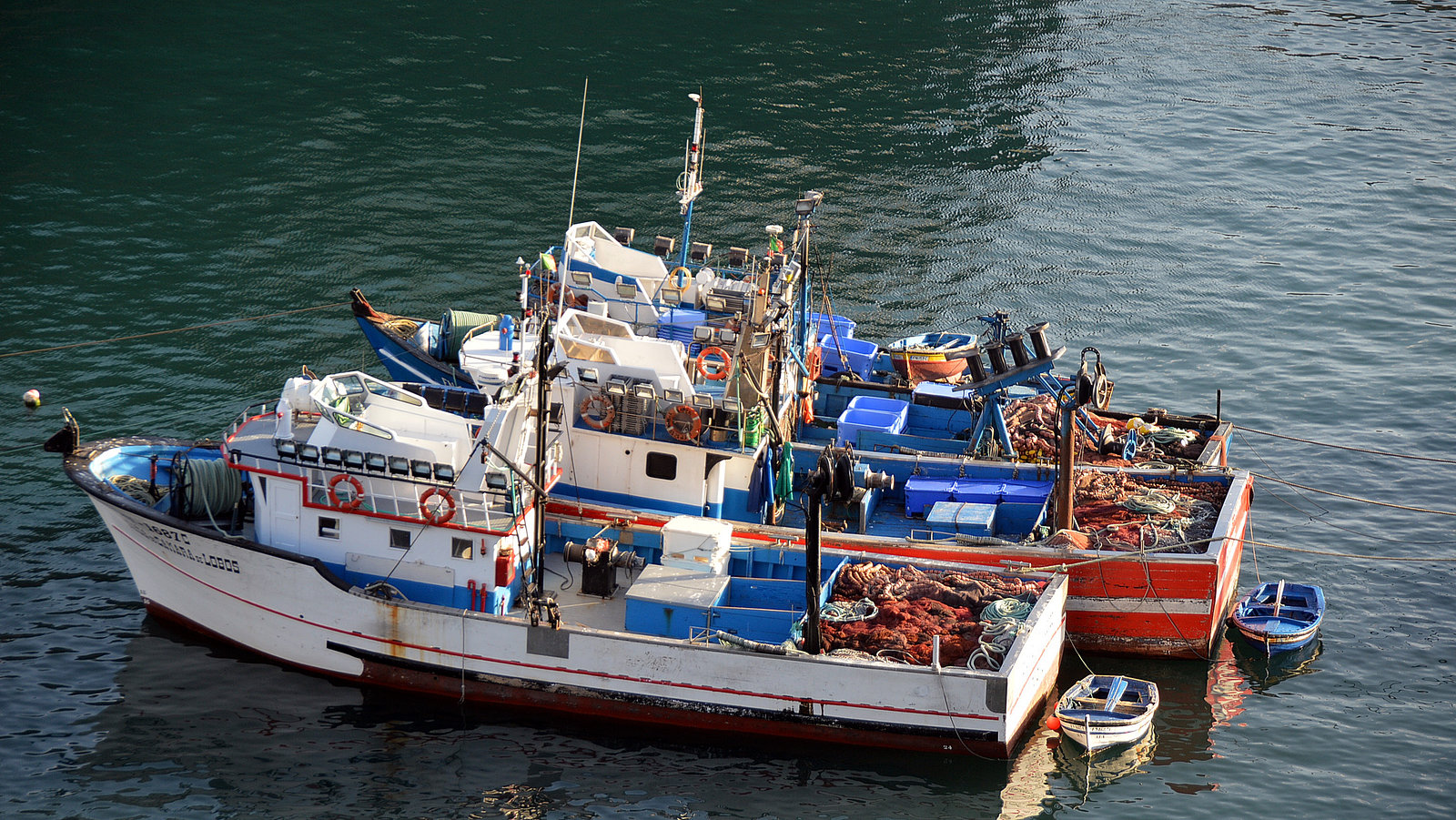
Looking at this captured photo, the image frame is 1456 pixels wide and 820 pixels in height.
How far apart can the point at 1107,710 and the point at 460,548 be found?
13.1 metres

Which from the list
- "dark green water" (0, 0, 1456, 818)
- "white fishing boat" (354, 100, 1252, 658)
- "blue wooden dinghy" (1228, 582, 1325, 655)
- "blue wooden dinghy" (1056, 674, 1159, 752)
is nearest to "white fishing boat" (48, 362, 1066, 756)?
"blue wooden dinghy" (1056, 674, 1159, 752)

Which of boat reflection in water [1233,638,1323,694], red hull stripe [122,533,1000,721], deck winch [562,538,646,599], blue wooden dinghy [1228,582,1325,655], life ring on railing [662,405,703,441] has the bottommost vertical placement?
boat reflection in water [1233,638,1323,694]

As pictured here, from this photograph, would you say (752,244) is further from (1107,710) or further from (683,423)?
(1107,710)

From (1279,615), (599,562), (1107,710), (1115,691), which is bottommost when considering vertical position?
(1107,710)

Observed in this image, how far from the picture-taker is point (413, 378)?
121 ft

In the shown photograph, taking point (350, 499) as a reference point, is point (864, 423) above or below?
below

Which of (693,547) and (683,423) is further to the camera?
(683,423)

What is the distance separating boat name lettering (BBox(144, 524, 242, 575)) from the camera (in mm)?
27125

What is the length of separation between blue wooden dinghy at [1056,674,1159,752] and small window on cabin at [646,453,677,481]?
30.5 feet

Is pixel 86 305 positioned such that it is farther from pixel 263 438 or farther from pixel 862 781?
pixel 862 781

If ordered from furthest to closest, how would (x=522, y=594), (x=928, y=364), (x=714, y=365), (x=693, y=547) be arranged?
1. (x=928, y=364)
2. (x=714, y=365)
3. (x=522, y=594)
4. (x=693, y=547)

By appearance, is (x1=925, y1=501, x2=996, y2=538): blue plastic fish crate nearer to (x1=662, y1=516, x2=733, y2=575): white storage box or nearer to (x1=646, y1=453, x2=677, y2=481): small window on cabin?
(x1=662, y1=516, x2=733, y2=575): white storage box

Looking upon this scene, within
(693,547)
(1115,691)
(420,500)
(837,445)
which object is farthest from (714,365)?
(1115,691)

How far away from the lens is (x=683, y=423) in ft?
93.3
